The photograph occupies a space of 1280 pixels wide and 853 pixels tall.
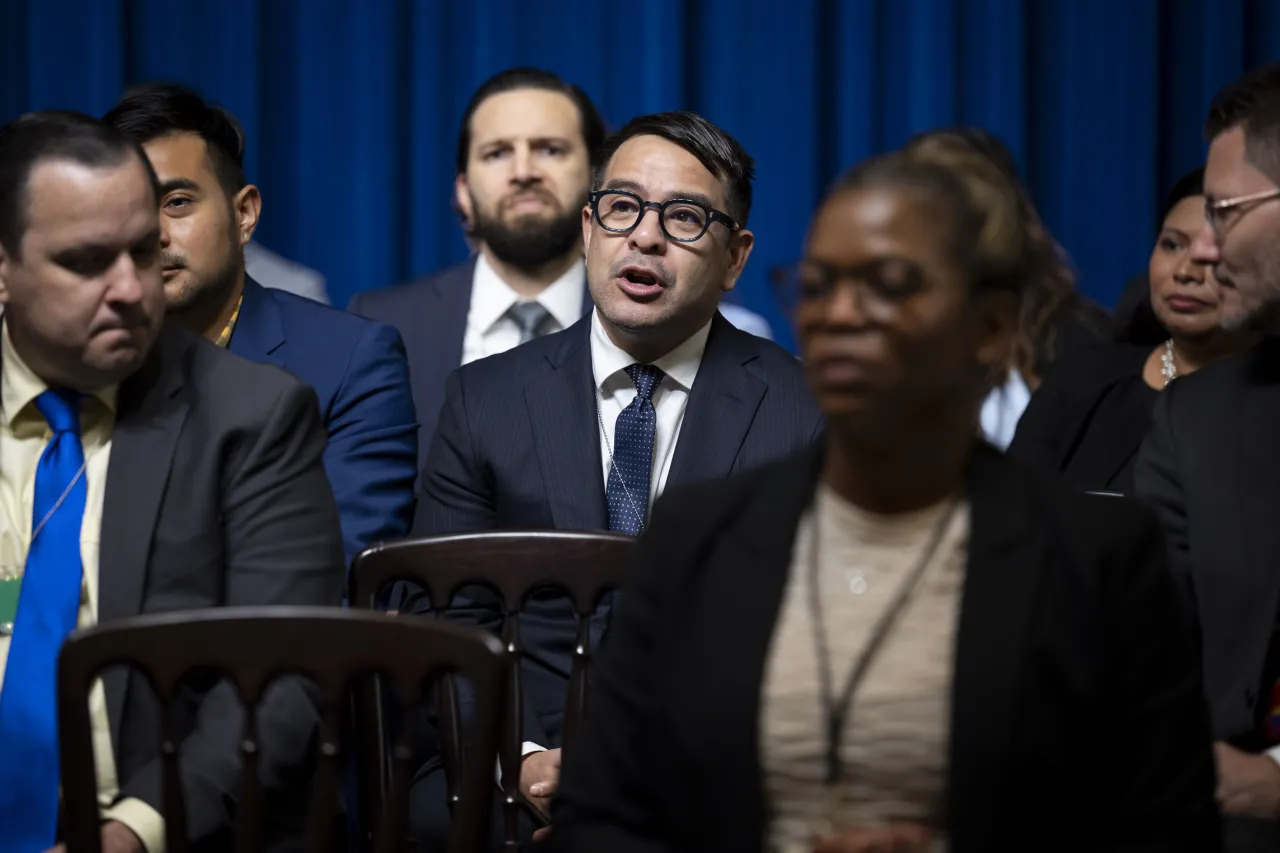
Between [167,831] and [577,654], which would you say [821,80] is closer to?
[577,654]

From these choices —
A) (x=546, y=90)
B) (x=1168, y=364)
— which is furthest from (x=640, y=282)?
(x=546, y=90)

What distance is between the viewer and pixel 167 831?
1.40 m

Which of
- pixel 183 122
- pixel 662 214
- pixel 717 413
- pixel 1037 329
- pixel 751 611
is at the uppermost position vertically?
pixel 183 122

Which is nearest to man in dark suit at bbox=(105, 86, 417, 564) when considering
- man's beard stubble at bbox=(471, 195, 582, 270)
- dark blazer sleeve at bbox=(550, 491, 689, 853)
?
man's beard stubble at bbox=(471, 195, 582, 270)

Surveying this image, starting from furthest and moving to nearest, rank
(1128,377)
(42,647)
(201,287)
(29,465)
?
(1128,377) → (201,287) → (29,465) → (42,647)

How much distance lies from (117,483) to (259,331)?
1.07 meters

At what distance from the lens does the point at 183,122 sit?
2752 millimetres

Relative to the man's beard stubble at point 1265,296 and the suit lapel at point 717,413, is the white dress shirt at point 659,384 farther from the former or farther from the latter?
the man's beard stubble at point 1265,296

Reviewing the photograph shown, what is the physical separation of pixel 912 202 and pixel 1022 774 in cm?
45

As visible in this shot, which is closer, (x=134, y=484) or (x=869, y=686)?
(x=869, y=686)

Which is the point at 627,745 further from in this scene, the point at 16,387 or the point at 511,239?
the point at 511,239

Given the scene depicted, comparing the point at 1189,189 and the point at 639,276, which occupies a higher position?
the point at 1189,189

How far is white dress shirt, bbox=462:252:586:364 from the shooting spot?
3.58 meters

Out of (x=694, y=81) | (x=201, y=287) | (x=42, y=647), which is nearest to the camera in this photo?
(x=42, y=647)
